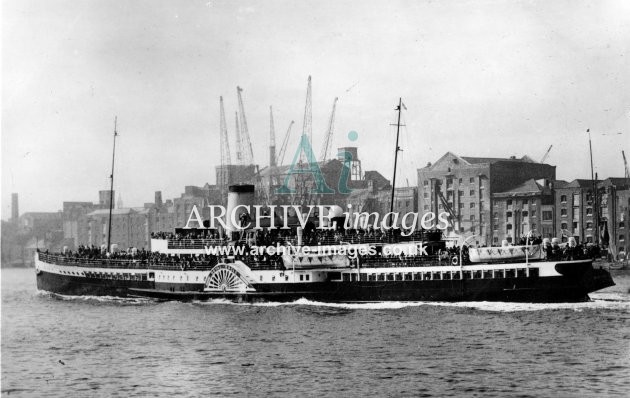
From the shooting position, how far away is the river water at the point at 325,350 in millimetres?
32312

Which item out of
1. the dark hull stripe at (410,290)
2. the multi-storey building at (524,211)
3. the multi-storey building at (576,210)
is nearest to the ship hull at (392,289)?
the dark hull stripe at (410,290)

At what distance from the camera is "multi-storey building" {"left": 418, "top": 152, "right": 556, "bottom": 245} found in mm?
121688

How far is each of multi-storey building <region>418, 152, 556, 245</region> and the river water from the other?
2546 inches

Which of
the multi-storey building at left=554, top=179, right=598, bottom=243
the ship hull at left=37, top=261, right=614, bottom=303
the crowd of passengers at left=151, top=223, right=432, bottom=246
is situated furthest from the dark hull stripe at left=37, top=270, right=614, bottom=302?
the multi-storey building at left=554, top=179, right=598, bottom=243

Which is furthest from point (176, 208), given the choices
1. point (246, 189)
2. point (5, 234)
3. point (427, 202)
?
point (246, 189)

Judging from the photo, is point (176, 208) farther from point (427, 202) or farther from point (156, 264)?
point (156, 264)

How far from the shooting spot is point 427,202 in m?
130

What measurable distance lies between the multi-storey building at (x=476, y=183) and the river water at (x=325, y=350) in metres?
64.7

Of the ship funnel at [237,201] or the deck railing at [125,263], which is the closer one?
the deck railing at [125,263]

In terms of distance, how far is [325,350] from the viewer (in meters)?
40.2

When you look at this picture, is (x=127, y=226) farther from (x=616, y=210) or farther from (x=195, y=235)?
(x=195, y=235)

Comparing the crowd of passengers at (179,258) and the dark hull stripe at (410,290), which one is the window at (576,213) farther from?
the crowd of passengers at (179,258)

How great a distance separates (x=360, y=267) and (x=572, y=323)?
15796mm

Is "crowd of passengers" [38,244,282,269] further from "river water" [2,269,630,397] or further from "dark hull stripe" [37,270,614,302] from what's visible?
"river water" [2,269,630,397]
